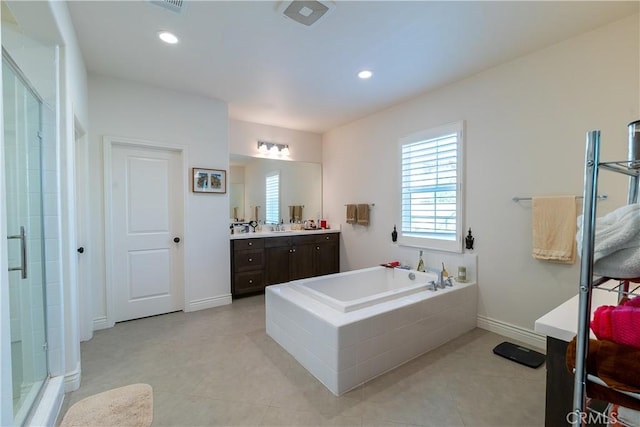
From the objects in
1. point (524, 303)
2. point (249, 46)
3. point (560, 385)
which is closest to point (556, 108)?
point (524, 303)

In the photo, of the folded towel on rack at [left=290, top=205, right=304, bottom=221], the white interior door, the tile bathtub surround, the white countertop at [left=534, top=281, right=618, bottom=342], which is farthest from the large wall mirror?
the white countertop at [left=534, top=281, right=618, bottom=342]

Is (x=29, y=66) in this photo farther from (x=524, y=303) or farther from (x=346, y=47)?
(x=524, y=303)

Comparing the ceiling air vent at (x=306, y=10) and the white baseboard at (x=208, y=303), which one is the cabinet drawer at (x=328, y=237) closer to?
the white baseboard at (x=208, y=303)

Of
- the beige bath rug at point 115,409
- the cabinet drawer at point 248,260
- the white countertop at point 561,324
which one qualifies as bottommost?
the beige bath rug at point 115,409

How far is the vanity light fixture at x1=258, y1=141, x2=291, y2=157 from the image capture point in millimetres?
4457

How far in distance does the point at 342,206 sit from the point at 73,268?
346 centimetres

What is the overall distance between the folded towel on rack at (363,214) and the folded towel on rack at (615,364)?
3411mm

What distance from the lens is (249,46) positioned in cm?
242

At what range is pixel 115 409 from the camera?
181 cm

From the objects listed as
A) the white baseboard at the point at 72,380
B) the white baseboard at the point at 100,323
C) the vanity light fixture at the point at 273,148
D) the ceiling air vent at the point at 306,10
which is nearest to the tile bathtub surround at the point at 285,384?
the white baseboard at the point at 72,380

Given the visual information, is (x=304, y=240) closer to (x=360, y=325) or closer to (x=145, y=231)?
(x=145, y=231)

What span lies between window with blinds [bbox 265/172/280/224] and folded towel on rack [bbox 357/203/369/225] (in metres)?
1.31

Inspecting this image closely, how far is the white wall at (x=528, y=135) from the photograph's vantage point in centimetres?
215

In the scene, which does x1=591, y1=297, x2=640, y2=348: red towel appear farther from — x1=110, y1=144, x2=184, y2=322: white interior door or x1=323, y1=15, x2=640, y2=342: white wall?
x1=110, y1=144, x2=184, y2=322: white interior door
